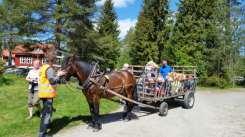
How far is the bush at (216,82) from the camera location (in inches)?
1556

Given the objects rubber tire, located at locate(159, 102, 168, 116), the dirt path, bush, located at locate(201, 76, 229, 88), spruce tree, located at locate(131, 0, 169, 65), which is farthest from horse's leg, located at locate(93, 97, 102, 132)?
spruce tree, located at locate(131, 0, 169, 65)

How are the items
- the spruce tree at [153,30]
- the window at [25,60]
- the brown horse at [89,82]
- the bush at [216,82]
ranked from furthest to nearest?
the window at [25,60] → the spruce tree at [153,30] → the bush at [216,82] → the brown horse at [89,82]

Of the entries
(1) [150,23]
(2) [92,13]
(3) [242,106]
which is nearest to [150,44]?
(1) [150,23]

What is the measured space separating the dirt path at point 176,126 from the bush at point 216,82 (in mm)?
20821

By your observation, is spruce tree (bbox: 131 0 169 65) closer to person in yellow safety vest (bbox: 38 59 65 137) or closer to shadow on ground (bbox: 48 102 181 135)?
shadow on ground (bbox: 48 102 181 135)

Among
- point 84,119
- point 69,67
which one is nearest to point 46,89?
point 69,67

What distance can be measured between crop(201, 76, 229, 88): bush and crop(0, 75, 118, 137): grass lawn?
2113 centimetres

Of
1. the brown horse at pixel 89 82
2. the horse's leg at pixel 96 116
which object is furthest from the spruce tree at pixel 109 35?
the horse's leg at pixel 96 116

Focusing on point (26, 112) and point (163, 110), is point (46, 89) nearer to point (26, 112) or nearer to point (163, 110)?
point (26, 112)

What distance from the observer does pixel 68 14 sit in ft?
146

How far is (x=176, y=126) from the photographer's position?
1472 centimetres

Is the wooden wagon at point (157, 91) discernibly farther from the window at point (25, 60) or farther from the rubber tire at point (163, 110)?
the window at point (25, 60)

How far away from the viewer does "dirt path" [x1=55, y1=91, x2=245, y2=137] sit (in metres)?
13.1

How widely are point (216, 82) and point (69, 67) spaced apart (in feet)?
92.7
